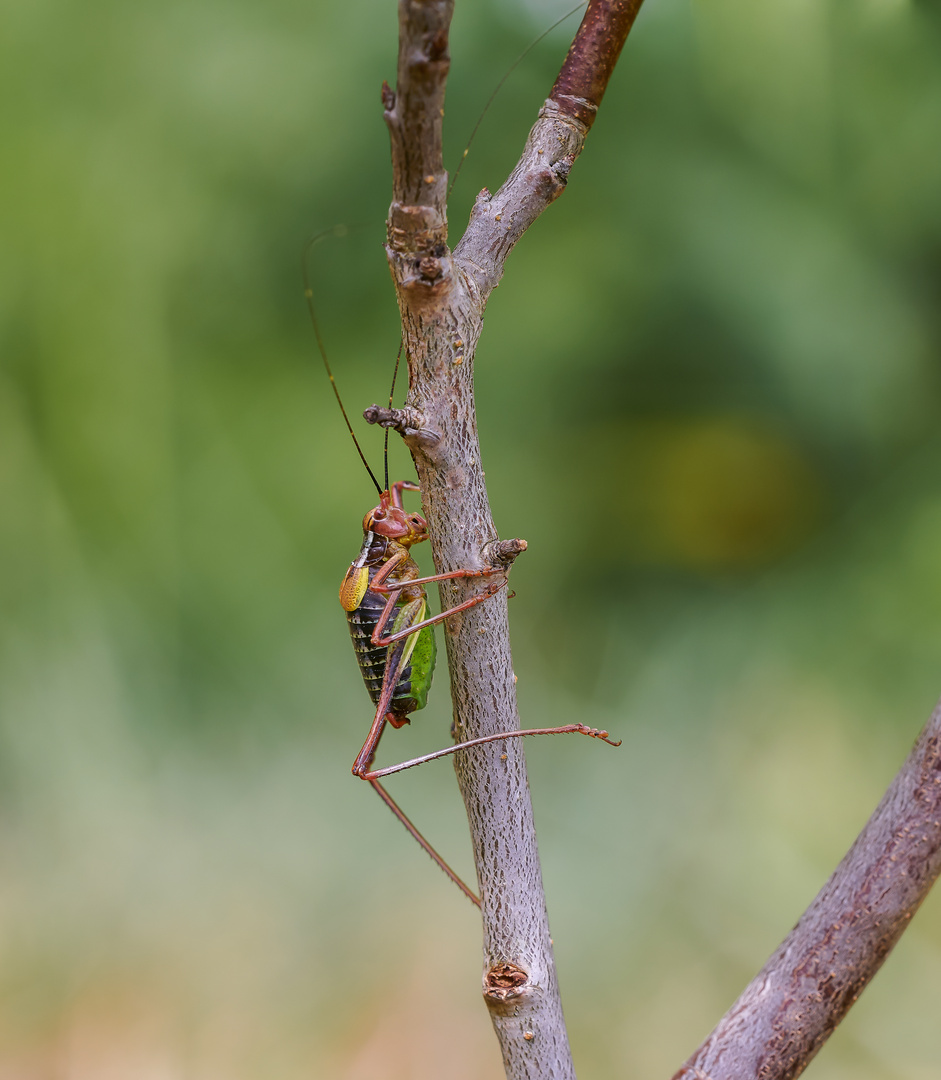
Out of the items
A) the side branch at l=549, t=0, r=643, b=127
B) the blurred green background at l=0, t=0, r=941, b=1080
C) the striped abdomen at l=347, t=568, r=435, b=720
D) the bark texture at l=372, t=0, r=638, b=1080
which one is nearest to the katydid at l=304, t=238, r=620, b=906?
the striped abdomen at l=347, t=568, r=435, b=720

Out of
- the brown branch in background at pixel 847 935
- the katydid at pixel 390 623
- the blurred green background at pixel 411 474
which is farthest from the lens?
the blurred green background at pixel 411 474

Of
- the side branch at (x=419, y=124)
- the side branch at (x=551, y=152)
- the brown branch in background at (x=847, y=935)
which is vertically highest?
the side branch at (x=551, y=152)

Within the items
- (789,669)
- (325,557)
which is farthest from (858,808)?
(325,557)

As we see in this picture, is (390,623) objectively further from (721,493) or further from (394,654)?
(721,493)

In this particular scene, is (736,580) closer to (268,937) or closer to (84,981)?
(268,937)

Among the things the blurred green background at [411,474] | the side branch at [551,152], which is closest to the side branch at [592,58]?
the side branch at [551,152]

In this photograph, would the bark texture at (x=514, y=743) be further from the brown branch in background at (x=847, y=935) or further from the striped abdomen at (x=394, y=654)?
the striped abdomen at (x=394, y=654)
